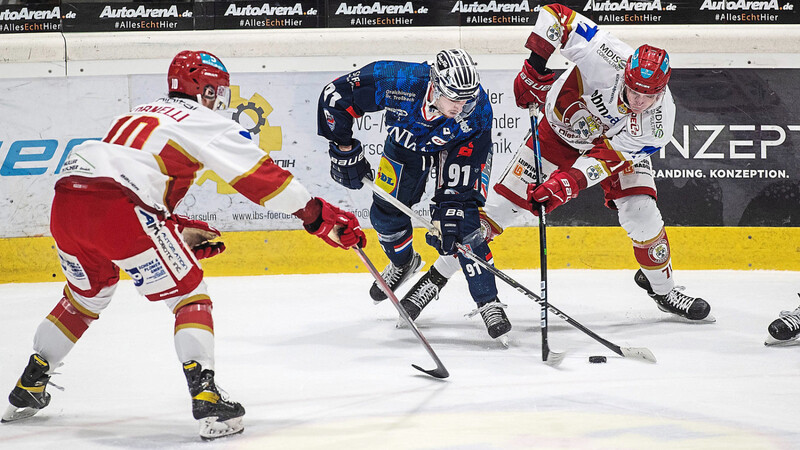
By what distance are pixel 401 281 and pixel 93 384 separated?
1758mm

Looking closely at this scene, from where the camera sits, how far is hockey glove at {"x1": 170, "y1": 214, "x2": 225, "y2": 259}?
2832 millimetres

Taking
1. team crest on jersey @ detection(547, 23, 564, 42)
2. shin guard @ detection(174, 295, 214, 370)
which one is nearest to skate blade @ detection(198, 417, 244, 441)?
shin guard @ detection(174, 295, 214, 370)

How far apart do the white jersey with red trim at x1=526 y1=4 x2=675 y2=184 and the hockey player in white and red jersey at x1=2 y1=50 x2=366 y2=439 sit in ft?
5.80

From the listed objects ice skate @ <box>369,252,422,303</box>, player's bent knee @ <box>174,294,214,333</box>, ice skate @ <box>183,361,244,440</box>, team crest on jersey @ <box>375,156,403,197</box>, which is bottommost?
ice skate @ <box>369,252,422,303</box>

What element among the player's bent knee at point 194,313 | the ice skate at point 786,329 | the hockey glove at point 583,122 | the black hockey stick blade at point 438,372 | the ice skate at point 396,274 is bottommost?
the ice skate at point 396,274

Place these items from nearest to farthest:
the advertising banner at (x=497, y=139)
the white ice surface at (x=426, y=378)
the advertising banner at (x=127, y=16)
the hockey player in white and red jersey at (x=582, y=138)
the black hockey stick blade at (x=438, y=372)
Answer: the white ice surface at (x=426, y=378) → the black hockey stick blade at (x=438, y=372) → the hockey player in white and red jersey at (x=582, y=138) → the advertising banner at (x=497, y=139) → the advertising banner at (x=127, y=16)

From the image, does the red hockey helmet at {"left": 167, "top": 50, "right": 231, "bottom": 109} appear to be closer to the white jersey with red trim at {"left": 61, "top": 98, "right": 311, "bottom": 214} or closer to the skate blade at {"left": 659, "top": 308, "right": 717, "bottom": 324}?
the white jersey with red trim at {"left": 61, "top": 98, "right": 311, "bottom": 214}

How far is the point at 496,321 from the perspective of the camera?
376 centimetres

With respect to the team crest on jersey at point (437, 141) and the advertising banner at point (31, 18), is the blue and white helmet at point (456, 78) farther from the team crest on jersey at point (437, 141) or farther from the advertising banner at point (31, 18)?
the advertising banner at point (31, 18)

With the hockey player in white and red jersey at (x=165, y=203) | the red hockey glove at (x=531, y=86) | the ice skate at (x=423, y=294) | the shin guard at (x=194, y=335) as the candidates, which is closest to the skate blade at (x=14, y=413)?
the hockey player in white and red jersey at (x=165, y=203)

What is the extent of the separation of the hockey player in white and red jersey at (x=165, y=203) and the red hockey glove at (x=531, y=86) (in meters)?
1.86

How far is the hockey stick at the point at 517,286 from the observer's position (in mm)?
3471

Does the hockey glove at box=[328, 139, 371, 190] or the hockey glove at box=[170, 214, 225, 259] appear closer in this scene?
Result: the hockey glove at box=[170, 214, 225, 259]

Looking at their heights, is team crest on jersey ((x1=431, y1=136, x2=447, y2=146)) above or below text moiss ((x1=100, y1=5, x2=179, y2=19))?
below
